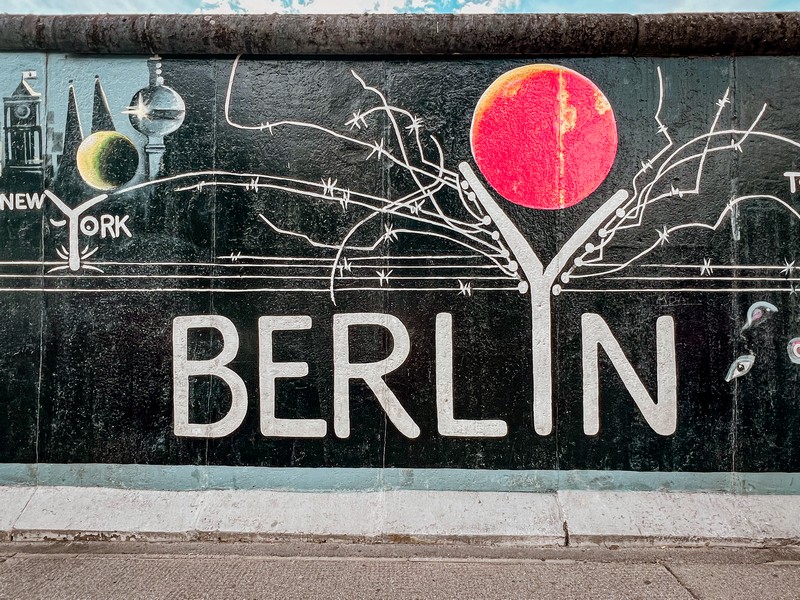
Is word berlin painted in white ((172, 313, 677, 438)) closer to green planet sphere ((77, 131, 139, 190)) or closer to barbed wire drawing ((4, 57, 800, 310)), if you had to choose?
barbed wire drawing ((4, 57, 800, 310))

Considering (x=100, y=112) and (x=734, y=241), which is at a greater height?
(x=100, y=112)

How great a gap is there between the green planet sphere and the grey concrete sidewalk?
2763 millimetres

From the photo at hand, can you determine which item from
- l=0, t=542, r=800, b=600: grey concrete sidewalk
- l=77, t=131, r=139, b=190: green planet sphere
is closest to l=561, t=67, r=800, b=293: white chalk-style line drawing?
l=0, t=542, r=800, b=600: grey concrete sidewalk

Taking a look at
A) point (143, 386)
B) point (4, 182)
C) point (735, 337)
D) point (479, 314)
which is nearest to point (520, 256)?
point (479, 314)

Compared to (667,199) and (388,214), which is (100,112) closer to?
(388,214)

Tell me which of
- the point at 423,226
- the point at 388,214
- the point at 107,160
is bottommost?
the point at 423,226

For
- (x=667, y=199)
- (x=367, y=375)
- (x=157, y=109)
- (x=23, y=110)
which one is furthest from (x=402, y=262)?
(x=23, y=110)

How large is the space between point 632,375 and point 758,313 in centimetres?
107

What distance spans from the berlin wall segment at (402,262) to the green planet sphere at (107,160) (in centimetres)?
2

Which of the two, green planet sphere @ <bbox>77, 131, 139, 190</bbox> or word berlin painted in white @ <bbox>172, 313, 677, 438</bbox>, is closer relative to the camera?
word berlin painted in white @ <bbox>172, 313, 677, 438</bbox>

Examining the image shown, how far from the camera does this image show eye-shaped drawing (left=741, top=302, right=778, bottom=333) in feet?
13.5

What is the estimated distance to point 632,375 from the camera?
413 cm

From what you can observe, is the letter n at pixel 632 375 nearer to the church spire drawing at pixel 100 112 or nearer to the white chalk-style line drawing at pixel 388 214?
the white chalk-style line drawing at pixel 388 214

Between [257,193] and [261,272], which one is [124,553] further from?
[257,193]
